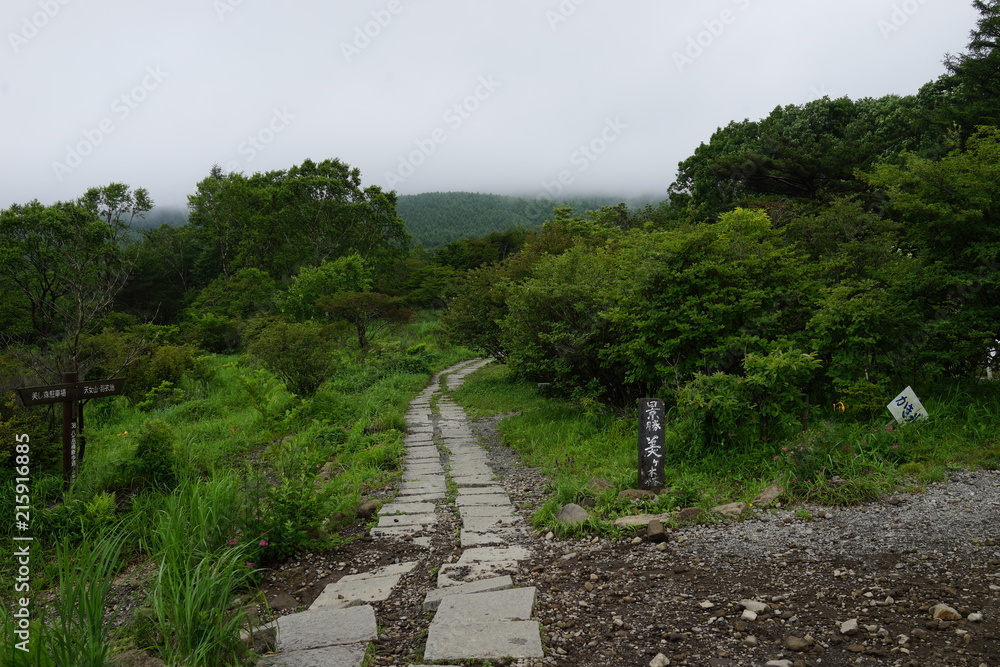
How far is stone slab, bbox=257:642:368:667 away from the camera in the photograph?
2.78 metres

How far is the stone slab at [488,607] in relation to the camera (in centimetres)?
313

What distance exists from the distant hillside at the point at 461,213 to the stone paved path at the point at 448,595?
175ft

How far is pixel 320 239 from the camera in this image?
115ft

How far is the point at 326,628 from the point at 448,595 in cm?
72

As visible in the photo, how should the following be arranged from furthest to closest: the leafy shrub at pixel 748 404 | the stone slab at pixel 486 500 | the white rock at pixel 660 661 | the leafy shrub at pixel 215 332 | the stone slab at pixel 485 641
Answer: the leafy shrub at pixel 215 332 → the stone slab at pixel 486 500 → the leafy shrub at pixel 748 404 → the stone slab at pixel 485 641 → the white rock at pixel 660 661

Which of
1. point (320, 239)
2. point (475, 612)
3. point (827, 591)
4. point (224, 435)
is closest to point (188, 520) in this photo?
point (475, 612)

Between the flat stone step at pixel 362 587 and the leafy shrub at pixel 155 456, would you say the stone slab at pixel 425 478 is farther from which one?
the leafy shrub at pixel 155 456

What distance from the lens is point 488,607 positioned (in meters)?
3.26

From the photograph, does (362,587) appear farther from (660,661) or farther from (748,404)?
(748,404)

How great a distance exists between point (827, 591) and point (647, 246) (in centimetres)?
497

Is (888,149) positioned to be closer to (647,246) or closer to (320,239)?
(647,246)

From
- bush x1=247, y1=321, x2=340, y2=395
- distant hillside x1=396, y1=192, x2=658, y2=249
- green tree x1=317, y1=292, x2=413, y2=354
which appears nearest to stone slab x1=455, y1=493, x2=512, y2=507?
bush x1=247, y1=321, x2=340, y2=395

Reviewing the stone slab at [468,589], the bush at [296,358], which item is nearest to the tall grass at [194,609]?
the stone slab at [468,589]

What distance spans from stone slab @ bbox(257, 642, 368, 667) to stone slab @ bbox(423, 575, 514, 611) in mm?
583
